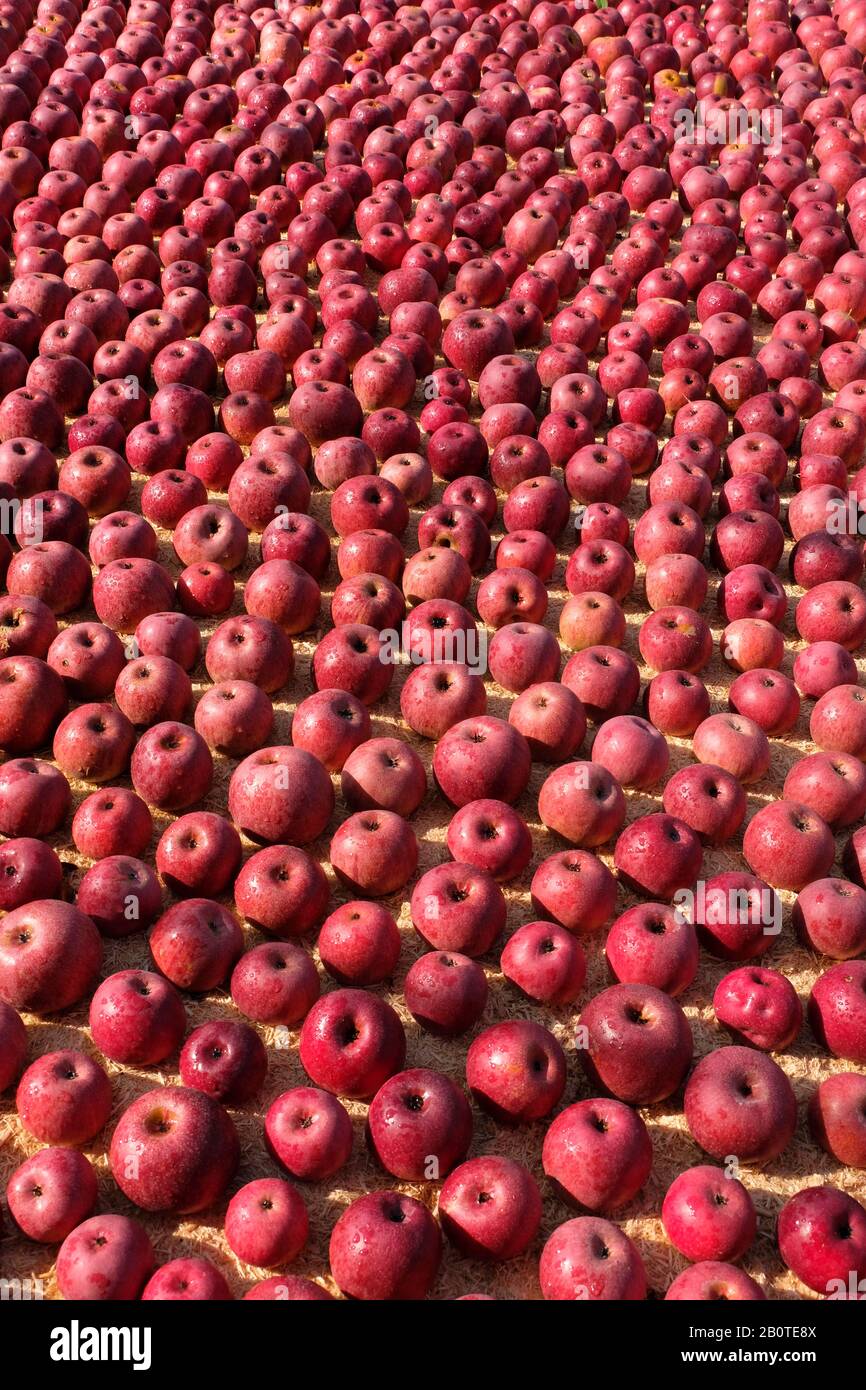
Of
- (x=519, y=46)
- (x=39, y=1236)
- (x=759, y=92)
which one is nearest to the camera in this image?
(x=39, y=1236)

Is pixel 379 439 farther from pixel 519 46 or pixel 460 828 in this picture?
pixel 519 46

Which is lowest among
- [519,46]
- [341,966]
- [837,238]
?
[341,966]

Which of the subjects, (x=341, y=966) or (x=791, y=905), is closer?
(x=341, y=966)

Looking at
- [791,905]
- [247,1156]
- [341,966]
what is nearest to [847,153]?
[791,905]

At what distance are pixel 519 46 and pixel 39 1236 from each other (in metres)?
14.6

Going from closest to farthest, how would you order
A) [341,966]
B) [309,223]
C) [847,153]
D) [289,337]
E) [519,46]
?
[341,966] → [289,337] → [309,223] → [847,153] → [519,46]

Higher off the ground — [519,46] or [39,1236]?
[519,46]

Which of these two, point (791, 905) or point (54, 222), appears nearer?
point (791, 905)

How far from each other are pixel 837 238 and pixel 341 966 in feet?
30.6

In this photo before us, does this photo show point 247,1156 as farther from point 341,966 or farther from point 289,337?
point 289,337

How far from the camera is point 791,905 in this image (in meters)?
6.93

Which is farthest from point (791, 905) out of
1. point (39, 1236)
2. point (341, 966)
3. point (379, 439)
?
point (379, 439)

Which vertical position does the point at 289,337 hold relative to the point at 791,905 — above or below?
above

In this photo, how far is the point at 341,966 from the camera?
20.6 feet
